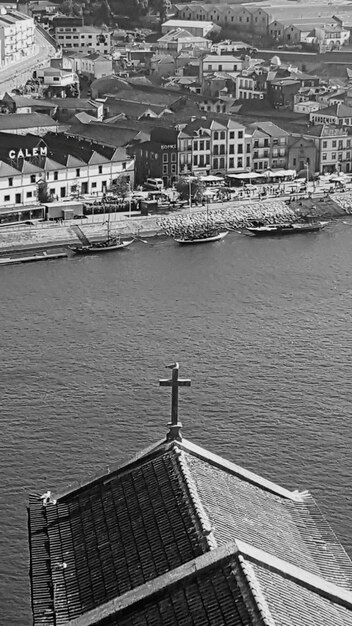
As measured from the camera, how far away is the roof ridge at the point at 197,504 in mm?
5660

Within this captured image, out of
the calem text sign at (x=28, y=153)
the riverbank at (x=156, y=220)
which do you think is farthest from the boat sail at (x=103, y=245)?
the calem text sign at (x=28, y=153)

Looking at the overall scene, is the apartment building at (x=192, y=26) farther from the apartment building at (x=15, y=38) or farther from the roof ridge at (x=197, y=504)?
the roof ridge at (x=197, y=504)

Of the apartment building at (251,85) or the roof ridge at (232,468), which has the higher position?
the apartment building at (251,85)

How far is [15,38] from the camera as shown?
138 ft

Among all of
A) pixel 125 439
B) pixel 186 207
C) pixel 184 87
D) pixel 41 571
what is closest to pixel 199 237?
pixel 186 207

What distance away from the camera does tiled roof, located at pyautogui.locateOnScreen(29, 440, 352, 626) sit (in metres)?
Answer: 5.26

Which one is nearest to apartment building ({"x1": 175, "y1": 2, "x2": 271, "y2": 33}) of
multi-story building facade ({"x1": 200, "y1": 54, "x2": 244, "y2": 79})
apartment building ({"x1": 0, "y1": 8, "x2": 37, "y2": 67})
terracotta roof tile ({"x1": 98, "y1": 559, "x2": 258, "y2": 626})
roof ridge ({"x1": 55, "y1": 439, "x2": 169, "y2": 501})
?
apartment building ({"x1": 0, "y1": 8, "x2": 37, "y2": 67})

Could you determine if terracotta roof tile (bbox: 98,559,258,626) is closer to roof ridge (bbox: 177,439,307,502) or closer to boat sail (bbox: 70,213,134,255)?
roof ridge (bbox: 177,439,307,502)

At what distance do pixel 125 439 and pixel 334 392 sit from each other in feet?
8.46

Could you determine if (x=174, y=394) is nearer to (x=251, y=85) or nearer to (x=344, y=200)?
(x=344, y=200)

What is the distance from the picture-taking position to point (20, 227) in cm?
2336

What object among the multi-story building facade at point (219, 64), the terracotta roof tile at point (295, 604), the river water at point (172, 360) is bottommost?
the terracotta roof tile at point (295, 604)

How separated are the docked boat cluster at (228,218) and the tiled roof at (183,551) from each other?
17.0 meters

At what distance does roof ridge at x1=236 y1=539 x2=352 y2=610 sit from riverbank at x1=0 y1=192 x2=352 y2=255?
1700 cm
